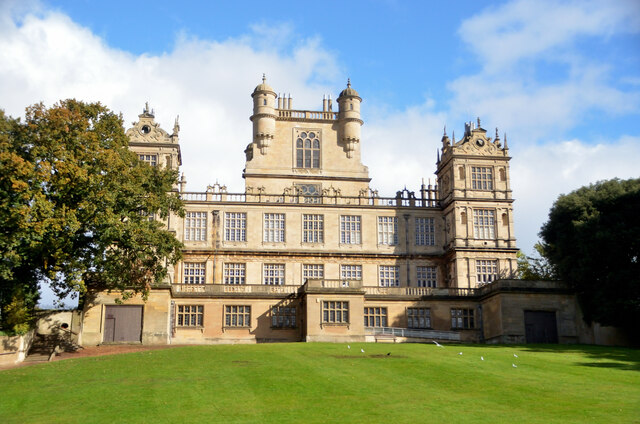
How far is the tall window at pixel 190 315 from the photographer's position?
5656cm

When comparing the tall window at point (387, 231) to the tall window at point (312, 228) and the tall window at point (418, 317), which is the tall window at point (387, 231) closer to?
the tall window at point (312, 228)

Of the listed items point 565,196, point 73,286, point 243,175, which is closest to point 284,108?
point 243,175

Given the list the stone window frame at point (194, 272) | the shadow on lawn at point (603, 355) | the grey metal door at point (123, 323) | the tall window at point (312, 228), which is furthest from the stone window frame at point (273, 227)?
the shadow on lawn at point (603, 355)

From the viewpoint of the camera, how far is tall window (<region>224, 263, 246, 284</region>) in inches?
2502

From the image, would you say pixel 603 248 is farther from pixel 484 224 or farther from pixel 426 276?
pixel 426 276

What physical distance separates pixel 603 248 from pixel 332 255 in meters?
22.1

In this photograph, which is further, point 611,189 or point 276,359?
point 611,189

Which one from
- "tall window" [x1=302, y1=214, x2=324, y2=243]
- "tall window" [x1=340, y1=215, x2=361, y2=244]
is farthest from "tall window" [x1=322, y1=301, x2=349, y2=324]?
"tall window" [x1=340, y1=215, x2=361, y2=244]

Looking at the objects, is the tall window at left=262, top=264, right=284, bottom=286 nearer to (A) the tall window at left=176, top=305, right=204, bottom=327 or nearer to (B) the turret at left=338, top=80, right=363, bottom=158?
(A) the tall window at left=176, top=305, right=204, bottom=327

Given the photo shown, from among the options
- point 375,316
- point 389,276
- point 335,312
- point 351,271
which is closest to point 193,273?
point 351,271

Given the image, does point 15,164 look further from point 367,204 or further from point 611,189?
point 611,189

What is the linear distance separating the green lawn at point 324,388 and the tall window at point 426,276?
74.4 ft

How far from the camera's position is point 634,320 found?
181 feet

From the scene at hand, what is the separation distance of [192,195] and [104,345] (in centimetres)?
1758
